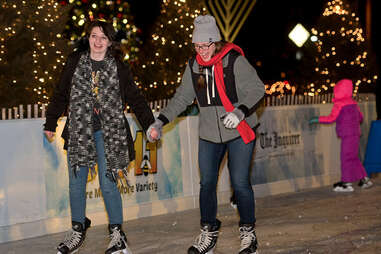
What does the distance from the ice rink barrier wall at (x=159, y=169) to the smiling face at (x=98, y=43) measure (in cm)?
125

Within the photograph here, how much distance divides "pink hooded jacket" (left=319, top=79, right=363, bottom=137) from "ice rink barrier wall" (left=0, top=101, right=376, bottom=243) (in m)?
0.69

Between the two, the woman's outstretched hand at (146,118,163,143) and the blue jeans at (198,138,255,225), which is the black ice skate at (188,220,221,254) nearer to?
the blue jeans at (198,138,255,225)

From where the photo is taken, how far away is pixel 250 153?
Result: 245 inches

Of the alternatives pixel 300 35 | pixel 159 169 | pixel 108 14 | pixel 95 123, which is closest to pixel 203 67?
pixel 95 123

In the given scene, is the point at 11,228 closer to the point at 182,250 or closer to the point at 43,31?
the point at 182,250

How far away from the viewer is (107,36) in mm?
6258

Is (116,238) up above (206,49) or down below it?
below

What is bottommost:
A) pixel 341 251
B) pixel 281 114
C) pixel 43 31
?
pixel 341 251

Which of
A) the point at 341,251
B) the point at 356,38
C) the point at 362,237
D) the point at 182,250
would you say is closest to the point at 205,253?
the point at 182,250

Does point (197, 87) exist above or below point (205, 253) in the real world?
above

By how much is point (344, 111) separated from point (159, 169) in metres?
3.44

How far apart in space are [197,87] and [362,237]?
227 centimetres

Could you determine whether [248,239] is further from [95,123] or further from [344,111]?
[344,111]

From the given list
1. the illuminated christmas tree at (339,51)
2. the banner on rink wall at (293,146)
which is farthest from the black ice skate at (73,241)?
the illuminated christmas tree at (339,51)
